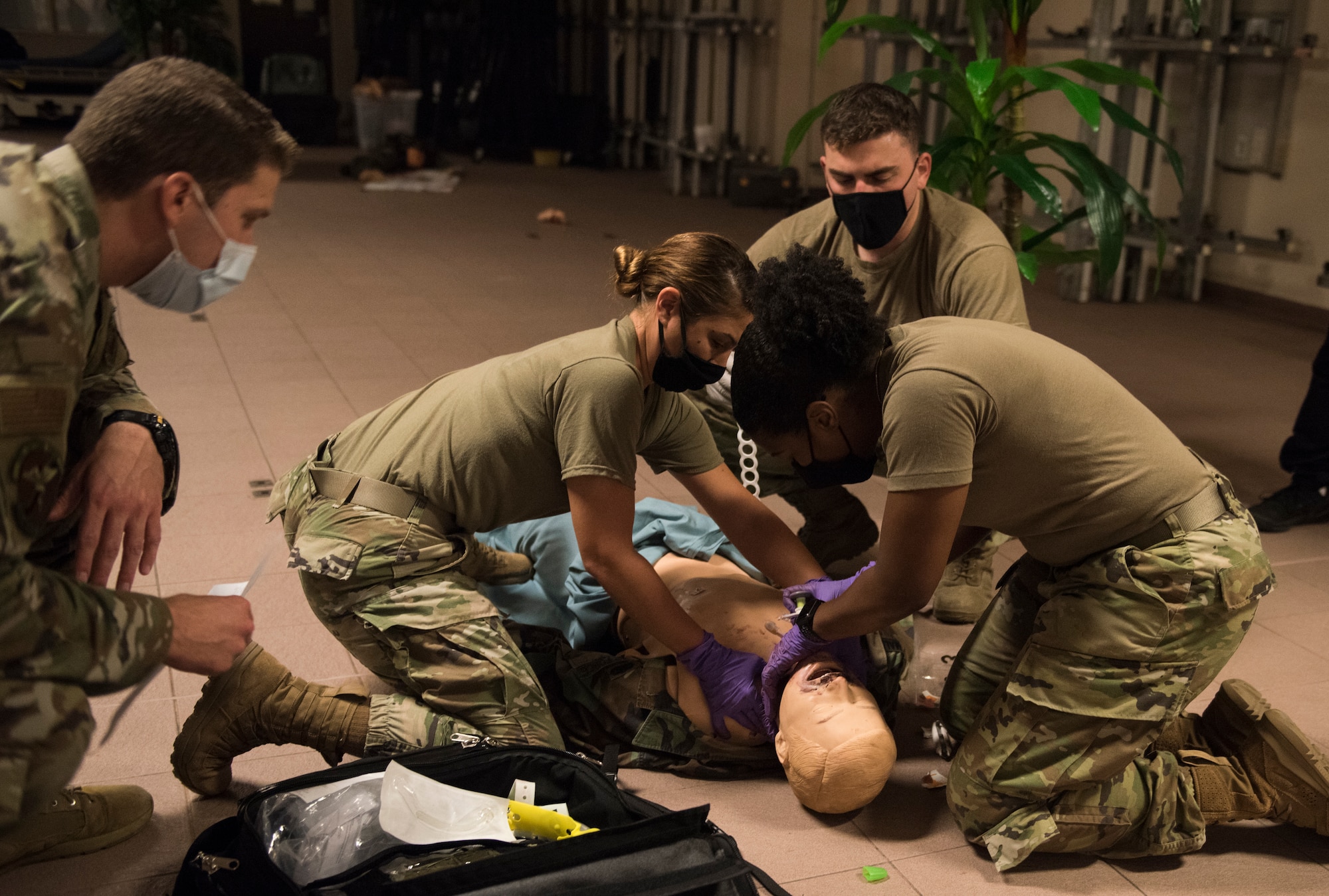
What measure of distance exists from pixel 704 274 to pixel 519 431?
16.2 inches

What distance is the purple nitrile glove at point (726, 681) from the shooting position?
210 cm

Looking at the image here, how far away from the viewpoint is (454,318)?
5.32 meters

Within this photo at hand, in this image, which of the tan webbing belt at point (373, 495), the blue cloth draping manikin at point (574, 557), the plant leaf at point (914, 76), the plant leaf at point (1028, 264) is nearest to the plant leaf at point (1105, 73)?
the plant leaf at point (914, 76)

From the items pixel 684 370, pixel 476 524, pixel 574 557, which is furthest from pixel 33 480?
pixel 574 557

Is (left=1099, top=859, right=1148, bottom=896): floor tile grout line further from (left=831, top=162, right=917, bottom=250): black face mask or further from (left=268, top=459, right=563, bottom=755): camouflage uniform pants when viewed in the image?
(left=831, top=162, right=917, bottom=250): black face mask

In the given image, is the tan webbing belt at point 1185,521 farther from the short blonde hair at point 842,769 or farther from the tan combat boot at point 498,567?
the tan combat boot at point 498,567

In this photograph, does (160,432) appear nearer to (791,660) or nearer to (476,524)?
(476,524)

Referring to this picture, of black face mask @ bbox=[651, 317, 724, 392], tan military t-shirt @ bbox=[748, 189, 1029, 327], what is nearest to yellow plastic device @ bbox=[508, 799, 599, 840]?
black face mask @ bbox=[651, 317, 724, 392]

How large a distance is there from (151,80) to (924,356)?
1049mm

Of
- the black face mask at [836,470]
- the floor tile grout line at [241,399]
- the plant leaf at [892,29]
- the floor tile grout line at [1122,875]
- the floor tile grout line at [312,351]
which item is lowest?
the floor tile grout line at [1122,875]

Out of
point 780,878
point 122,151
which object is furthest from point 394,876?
point 122,151

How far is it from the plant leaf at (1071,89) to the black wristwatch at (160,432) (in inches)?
93.1

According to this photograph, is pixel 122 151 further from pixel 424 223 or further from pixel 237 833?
pixel 424 223

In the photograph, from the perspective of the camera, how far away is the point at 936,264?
2.73m
